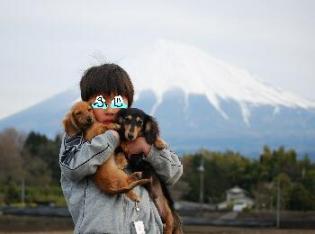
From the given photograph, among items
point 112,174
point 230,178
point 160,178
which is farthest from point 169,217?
point 230,178

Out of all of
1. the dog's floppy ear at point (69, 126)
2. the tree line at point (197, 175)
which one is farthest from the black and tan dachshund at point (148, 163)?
the tree line at point (197, 175)

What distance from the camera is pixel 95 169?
380cm

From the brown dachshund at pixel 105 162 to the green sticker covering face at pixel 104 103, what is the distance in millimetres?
41

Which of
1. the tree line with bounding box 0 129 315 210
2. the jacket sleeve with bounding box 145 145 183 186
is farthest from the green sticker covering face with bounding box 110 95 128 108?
the tree line with bounding box 0 129 315 210

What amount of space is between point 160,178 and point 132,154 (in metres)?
0.21

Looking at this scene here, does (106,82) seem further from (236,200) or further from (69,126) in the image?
(236,200)

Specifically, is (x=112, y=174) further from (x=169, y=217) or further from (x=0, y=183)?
(x=0, y=183)

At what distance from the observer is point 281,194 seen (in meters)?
48.3

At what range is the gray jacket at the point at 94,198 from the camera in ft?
12.4

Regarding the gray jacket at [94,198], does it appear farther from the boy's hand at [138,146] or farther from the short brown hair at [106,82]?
the short brown hair at [106,82]

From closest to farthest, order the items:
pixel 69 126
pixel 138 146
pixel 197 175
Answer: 1. pixel 69 126
2. pixel 138 146
3. pixel 197 175

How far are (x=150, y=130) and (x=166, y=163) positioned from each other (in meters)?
0.18

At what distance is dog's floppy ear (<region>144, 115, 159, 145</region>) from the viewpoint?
4.10 meters

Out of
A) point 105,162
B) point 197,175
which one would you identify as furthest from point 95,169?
point 197,175
